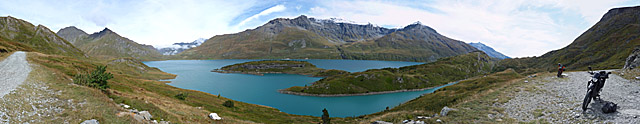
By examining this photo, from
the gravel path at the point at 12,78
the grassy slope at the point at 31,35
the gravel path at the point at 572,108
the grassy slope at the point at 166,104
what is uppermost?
the grassy slope at the point at 31,35

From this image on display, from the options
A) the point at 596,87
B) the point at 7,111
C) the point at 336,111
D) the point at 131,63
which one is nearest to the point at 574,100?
the point at 596,87

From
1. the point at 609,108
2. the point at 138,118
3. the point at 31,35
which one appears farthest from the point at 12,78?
the point at 31,35

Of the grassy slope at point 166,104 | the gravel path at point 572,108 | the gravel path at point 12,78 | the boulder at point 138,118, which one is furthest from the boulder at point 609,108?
the gravel path at point 12,78

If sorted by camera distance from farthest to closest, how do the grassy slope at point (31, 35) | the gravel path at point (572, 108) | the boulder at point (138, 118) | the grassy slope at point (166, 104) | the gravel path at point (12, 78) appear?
the grassy slope at point (31, 35)
the grassy slope at point (166, 104)
the gravel path at point (12, 78)
the boulder at point (138, 118)
the gravel path at point (572, 108)

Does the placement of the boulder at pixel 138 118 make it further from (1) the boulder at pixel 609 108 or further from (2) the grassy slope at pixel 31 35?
(2) the grassy slope at pixel 31 35

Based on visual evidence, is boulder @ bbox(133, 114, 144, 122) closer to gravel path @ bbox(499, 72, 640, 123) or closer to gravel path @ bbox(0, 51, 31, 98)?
gravel path @ bbox(0, 51, 31, 98)

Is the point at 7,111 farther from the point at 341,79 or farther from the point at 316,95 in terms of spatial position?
the point at 341,79

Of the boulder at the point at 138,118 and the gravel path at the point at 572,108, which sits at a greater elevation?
the gravel path at the point at 572,108

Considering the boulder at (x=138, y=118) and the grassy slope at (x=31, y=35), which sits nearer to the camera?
the boulder at (x=138, y=118)

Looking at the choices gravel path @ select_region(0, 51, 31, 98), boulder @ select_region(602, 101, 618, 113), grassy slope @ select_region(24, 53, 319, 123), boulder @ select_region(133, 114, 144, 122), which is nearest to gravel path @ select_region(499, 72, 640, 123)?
boulder @ select_region(602, 101, 618, 113)

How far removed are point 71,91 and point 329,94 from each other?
384ft

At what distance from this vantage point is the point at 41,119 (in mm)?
15977

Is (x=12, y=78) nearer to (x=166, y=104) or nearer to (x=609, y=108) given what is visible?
(x=166, y=104)

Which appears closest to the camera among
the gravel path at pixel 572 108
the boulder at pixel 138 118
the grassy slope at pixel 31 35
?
the gravel path at pixel 572 108
